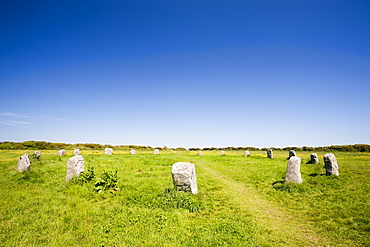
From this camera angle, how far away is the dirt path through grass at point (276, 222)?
6.44 m

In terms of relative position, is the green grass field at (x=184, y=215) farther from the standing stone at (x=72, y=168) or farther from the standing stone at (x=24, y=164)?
the standing stone at (x=24, y=164)

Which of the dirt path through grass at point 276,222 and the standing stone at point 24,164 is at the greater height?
the standing stone at point 24,164

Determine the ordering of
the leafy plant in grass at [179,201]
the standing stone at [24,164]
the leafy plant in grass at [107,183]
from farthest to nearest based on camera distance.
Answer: the standing stone at [24,164] < the leafy plant in grass at [107,183] < the leafy plant in grass at [179,201]

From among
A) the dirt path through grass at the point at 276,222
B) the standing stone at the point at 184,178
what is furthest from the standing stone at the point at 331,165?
the standing stone at the point at 184,178

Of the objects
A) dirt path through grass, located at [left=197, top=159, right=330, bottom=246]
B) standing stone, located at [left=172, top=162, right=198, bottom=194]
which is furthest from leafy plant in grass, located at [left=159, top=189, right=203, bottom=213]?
dirt path through grass, located at [left=197, top=159, right=330, bottom=246]

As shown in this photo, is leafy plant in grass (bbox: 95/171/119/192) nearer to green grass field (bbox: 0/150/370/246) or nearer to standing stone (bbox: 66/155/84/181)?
green grass field (bbox: 0/150/370/246)

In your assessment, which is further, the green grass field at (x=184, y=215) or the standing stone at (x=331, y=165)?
the standing stone at (x=331, y=165)

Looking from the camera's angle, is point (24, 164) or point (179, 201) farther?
point (24, 164)

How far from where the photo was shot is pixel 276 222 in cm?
789

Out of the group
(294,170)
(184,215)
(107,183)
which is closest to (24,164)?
(107,183)

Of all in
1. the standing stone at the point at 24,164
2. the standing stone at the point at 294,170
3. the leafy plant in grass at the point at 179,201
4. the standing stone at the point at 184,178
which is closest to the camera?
the leafy plant in grass at the point at 179,201

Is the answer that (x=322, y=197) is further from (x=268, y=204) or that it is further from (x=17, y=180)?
(x=17, y=180)

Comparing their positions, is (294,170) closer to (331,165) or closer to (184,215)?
(331,165)

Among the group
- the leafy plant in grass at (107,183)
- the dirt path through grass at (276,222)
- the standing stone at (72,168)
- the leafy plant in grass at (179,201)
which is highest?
the standing stone at (72,168)
